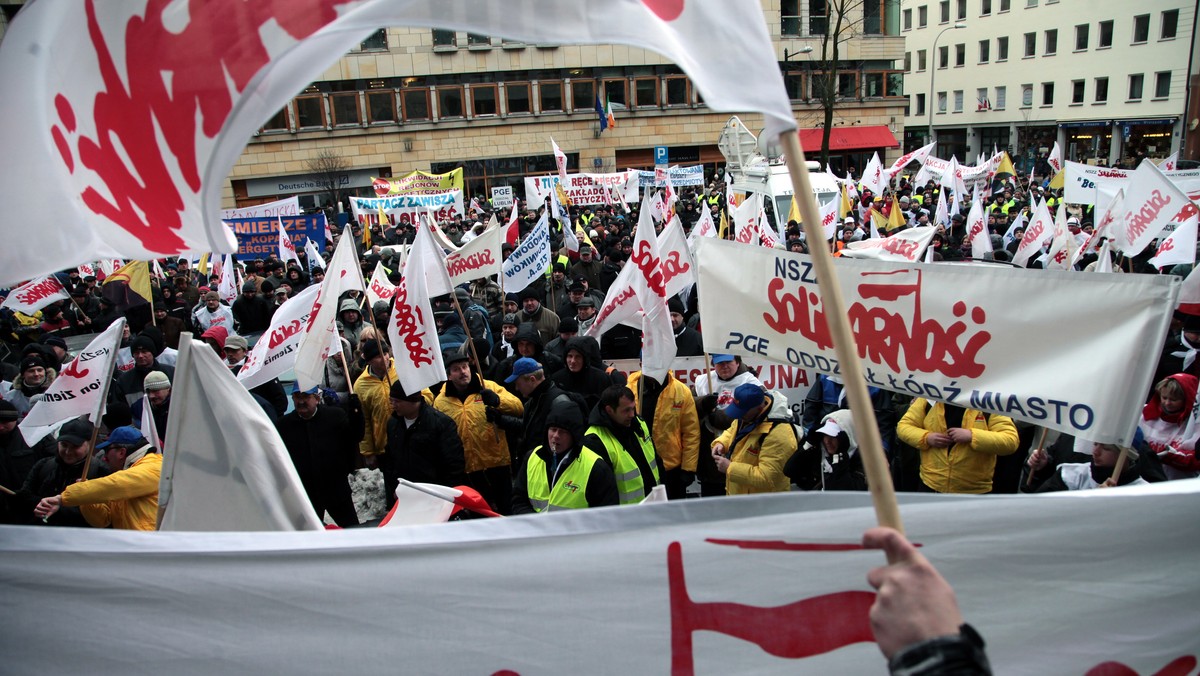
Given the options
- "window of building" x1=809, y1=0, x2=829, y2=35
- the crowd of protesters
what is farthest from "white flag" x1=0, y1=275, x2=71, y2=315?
"window of building" x1=809, y1=0, x2=829, y2=35

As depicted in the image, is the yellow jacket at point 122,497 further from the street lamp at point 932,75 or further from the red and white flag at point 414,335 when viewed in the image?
the street lamp at point 932,75

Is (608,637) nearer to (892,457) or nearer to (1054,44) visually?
(892,457)

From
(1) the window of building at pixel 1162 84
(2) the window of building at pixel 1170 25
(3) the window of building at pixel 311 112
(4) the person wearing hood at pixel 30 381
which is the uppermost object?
(2) the window of building at pixel 1170 25

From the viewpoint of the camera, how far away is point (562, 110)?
144 feet

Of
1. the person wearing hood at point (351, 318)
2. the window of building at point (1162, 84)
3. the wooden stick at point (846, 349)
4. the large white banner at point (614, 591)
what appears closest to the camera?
the wooden stick at point (846, 349)

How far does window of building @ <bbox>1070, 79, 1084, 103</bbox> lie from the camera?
49.2 metres

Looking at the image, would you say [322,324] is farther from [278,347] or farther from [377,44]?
[377,44]

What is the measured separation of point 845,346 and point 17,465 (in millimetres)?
6320

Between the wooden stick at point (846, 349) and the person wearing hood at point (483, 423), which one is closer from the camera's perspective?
the wooden stick at point (846, 349)

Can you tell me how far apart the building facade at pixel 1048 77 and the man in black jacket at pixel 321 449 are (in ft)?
151

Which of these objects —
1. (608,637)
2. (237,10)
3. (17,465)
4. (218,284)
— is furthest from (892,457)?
(218,284)

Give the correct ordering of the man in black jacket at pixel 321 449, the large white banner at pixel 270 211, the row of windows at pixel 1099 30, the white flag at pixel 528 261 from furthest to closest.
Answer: the row of windows at pixel 1099 30, the large white banner at pixel 270 211, the white flag at pixel 528 261, the man in black jacket at pixel 321 449

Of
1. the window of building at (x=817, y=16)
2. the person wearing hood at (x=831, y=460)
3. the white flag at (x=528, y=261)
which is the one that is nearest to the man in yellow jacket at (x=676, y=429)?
the person wearing hood at (x=831, y=460)

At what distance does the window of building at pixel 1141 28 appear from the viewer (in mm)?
44719
